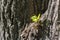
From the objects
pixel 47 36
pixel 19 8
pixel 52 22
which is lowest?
pixel 47 36

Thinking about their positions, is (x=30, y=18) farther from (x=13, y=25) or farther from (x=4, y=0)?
(x=4, y=0)

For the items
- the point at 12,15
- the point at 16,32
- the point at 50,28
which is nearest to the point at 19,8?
the point at 12,15

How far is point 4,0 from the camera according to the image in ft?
4.83

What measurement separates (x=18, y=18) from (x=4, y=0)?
20 cm

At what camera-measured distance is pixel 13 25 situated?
1.52 meters

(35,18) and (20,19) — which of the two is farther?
(20,19)

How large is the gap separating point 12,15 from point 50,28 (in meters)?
0.37

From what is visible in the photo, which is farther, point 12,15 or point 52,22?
point 12,15

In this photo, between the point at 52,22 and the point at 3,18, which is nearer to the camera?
the point at 52,22

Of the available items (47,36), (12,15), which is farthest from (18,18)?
(47,36)

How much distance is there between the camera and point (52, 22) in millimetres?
1312

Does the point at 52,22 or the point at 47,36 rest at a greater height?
the point at 52,22

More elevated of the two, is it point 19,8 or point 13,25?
point 19,8

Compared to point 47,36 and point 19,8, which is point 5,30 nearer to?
point 19,8
